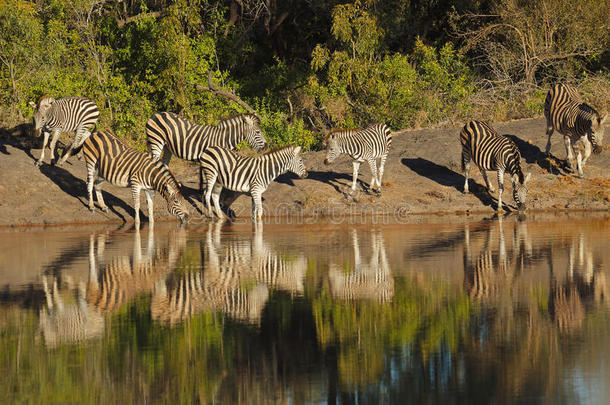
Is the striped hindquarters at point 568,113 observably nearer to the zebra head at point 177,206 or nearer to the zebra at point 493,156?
the zebra at point 493,156

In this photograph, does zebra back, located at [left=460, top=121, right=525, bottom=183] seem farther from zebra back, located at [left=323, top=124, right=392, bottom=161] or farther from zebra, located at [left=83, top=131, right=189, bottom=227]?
zebra, located at [left=83, top=131, right=189, bottom=227]

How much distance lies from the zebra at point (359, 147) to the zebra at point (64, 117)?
644cm

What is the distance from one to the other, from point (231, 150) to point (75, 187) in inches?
168

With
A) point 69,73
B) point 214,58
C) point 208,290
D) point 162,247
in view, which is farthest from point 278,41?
point 208,290

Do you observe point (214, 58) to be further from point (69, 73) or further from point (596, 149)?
point (596, 149)

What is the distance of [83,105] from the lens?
22.7 meters

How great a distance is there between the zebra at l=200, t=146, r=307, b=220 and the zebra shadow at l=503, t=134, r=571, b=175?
24.3ft

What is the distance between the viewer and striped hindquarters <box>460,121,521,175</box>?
21141 millimetres

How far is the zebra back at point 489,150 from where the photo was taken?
832 inches

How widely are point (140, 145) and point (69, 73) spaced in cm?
421

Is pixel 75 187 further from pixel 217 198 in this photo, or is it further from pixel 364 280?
pixel 364 280

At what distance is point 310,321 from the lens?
934 centimetres

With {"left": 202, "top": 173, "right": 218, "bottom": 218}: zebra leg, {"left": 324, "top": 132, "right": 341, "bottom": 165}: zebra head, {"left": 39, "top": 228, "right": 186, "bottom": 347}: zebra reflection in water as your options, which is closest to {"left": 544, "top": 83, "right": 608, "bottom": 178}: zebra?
{"left": 324, "top": 132, "right": 341, "bottom": 165}: zebra head

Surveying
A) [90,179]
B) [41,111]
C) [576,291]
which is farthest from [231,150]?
[576,291]
